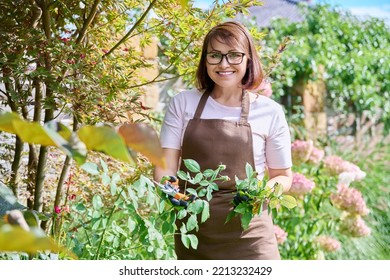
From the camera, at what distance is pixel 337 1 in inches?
294

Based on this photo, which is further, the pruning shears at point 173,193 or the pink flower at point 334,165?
the pink flower at point 334,165

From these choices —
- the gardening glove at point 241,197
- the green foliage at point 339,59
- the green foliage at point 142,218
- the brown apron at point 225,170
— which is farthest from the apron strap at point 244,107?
the green foliage at point 339,59

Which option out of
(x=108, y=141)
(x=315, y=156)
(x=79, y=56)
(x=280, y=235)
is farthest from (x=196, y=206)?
(x=315, y=156)

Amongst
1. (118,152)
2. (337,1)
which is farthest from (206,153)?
(337,1)

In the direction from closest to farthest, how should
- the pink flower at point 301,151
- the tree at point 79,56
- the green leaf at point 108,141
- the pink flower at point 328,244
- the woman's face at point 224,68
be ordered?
the green leaf at point 108,141
the woman's face at point 224,68
the tree at point 79,56
the pink flower at point 328,244
the pink flower at point 301,151

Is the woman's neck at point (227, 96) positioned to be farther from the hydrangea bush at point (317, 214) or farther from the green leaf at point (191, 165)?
the hydrangea bush at point (317, 214)

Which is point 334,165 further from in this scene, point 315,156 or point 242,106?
point 242,106

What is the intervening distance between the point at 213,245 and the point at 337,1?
5.85 metres

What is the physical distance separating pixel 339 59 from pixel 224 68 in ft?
17.3

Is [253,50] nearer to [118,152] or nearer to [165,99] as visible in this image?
[118,152]

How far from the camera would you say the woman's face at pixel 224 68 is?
82.0 inches

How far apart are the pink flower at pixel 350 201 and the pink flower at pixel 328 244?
0.65 ft

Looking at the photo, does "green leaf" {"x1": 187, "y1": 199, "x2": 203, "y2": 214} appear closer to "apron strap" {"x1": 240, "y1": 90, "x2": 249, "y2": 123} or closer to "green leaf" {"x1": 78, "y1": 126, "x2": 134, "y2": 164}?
"apron strap" {"x1": 240, "y1": 90, "x2": 249, "y2": 123}

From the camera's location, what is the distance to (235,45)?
208 cm
